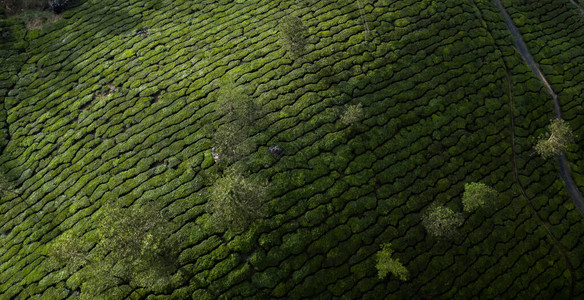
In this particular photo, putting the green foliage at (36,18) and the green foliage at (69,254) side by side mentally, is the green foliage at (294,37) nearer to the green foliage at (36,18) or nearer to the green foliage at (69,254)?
the green foliage at (69,254)

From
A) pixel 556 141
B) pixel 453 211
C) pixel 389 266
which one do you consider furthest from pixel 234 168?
pixel 556 141

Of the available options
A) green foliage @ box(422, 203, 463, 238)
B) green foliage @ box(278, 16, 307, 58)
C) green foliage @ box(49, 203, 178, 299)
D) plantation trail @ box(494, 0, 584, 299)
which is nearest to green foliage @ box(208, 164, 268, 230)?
green foliage @ box(49, 203, 178, 299)

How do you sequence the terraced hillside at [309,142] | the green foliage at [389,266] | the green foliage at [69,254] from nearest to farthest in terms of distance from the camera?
the green foliage at [69,254] → the green foliage at [389,266] → the terraced hillside at [309,142]

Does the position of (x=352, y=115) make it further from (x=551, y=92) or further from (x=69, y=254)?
(x=69, y=254)

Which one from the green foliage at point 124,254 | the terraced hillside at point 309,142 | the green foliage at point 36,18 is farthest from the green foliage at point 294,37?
the green foliage at point 36,18

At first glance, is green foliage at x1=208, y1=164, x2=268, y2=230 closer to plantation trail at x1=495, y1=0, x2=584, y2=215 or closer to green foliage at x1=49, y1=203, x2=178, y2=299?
green foliage at x1=49, y1=203, x2=178, y2=299

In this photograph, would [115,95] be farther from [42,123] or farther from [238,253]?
[238,253]
